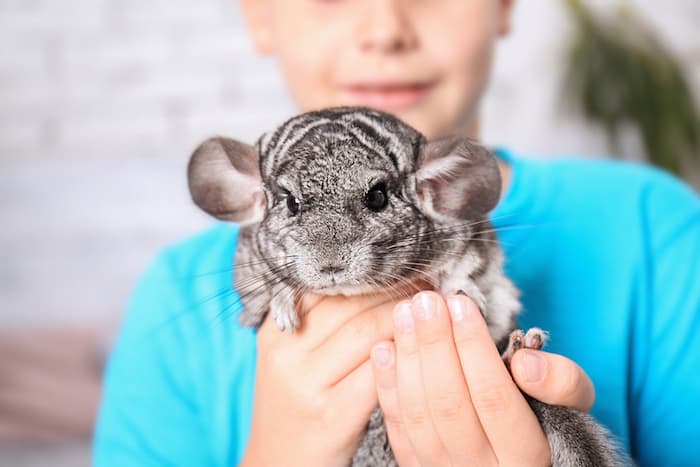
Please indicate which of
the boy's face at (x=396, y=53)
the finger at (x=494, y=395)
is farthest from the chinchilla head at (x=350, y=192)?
the boy's face at (x=396, y=53)

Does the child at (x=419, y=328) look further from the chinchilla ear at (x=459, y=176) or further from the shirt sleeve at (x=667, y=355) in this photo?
the chinchilla ear at (x=459, y=176)

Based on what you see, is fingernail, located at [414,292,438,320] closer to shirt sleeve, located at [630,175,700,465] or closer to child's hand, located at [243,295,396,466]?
child's hand, located at [243,295,396,466]

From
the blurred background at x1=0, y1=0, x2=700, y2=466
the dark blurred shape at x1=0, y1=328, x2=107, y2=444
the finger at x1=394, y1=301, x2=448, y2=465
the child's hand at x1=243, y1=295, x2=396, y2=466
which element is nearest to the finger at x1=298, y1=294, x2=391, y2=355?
the child's hand at x1=243, y1=295, x2=396, y2=466

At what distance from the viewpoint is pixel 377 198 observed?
2.67ft

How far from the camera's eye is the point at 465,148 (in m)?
0.82

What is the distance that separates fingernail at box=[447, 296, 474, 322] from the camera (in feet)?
2.48

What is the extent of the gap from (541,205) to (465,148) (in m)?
0.66

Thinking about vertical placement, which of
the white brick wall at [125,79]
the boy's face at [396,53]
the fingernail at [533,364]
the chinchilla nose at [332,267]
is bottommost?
the fingernail at [533,364]

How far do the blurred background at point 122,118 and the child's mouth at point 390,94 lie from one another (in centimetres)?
175

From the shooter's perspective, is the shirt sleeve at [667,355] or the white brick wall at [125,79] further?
the white brick wall at [125,79]

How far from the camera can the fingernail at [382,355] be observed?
0.81 metres

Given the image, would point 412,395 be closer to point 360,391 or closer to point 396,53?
point 360,391

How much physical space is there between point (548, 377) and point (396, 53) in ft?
2.35

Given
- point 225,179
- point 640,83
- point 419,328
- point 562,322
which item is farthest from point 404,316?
point 640,83
